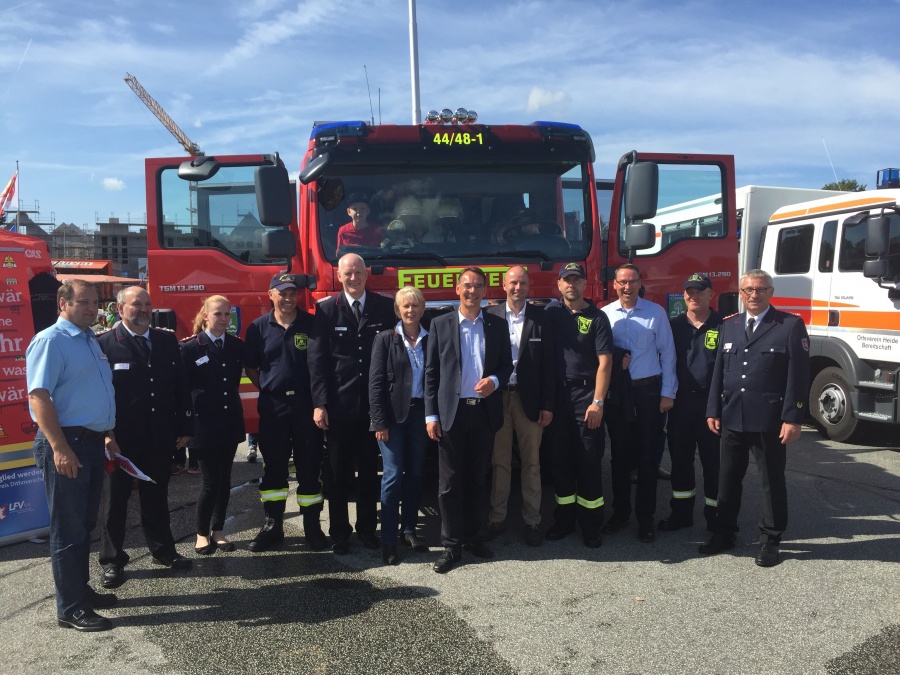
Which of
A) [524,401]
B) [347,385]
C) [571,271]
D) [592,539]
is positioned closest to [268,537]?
[347,385]

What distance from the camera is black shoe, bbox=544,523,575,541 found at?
16.4 ft

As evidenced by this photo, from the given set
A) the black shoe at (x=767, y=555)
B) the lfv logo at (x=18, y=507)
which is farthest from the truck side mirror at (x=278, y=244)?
the black shoe at (x=767, y=555)

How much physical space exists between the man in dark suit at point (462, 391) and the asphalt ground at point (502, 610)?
41 cm

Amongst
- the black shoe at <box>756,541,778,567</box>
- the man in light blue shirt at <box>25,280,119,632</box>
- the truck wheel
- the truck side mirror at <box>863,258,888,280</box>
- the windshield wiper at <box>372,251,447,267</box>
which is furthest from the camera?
the truck wheel

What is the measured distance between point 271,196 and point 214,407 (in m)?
1.60

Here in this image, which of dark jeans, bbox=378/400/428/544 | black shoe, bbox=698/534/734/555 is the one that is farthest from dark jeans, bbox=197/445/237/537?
black shoe, bbox=698/534/734/555

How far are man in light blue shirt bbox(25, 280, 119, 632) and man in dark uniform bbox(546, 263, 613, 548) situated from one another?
9.32 feet

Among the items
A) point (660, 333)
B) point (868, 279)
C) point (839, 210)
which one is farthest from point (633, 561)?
point (839, 210)

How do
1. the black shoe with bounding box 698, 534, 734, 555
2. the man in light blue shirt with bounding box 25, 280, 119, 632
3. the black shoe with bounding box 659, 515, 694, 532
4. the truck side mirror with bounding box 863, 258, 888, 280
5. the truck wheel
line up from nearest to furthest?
the man in light blue shirt with bounding box 25, 280, 119, 632
the black shoe with bounding box 698, 534, 734, 555
the black shoe with bounding box 659, 515, 694, 532
the truck side mirror with bounding box 863, 258, 888, 280
the truck wheel

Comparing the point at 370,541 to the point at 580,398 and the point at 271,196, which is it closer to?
the point at 580,398

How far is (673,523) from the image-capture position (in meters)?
5.11

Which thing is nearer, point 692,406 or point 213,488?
point 213,488

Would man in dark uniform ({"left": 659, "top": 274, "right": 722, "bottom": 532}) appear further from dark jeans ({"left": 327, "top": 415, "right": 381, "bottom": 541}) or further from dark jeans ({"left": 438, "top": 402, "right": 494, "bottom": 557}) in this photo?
dark jeans ({"left": 327, "top": 415, "right": 381, "bottom": 541})

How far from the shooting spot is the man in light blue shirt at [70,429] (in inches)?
142
